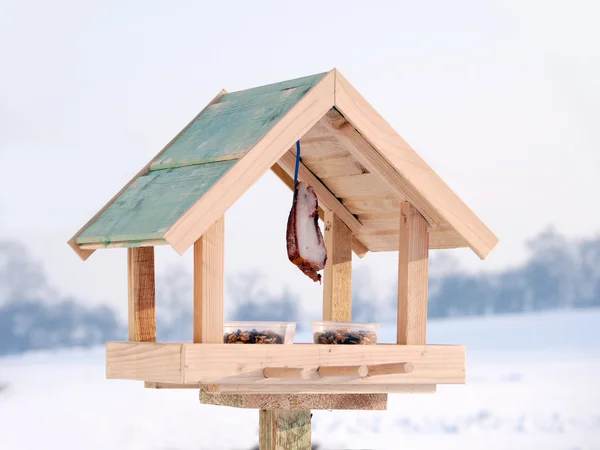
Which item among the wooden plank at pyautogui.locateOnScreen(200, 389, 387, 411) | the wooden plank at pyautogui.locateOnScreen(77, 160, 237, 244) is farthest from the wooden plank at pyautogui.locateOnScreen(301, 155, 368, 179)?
the wooden plank at pyautogui.locateOnScreen(200, 389, 387, 411)

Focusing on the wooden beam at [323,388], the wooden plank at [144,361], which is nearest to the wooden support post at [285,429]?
the wooden beam at [323,388]

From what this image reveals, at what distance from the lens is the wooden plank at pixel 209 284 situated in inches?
176

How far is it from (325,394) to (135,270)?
1.00 metres

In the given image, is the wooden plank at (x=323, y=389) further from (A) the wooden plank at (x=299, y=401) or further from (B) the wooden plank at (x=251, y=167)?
(B) the wooden plank at (x=251, y=167)

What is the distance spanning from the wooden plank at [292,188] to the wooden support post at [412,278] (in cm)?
75

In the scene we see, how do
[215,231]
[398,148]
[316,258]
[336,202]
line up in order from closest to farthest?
[215,231] < [398,148] < [316,258] < [336,202]

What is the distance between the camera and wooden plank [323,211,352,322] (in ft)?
18.6

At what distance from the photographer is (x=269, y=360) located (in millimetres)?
4598

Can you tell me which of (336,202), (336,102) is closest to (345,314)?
(336,202)

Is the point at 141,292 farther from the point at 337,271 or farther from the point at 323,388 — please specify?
the point at 337,271

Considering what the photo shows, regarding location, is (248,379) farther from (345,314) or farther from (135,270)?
(345,314)

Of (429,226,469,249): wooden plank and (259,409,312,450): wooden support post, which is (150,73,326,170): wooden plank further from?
(259,409,312,450): wooden support post

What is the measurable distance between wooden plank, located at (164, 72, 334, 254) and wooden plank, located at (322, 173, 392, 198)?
0.69 m

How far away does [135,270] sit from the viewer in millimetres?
4965
